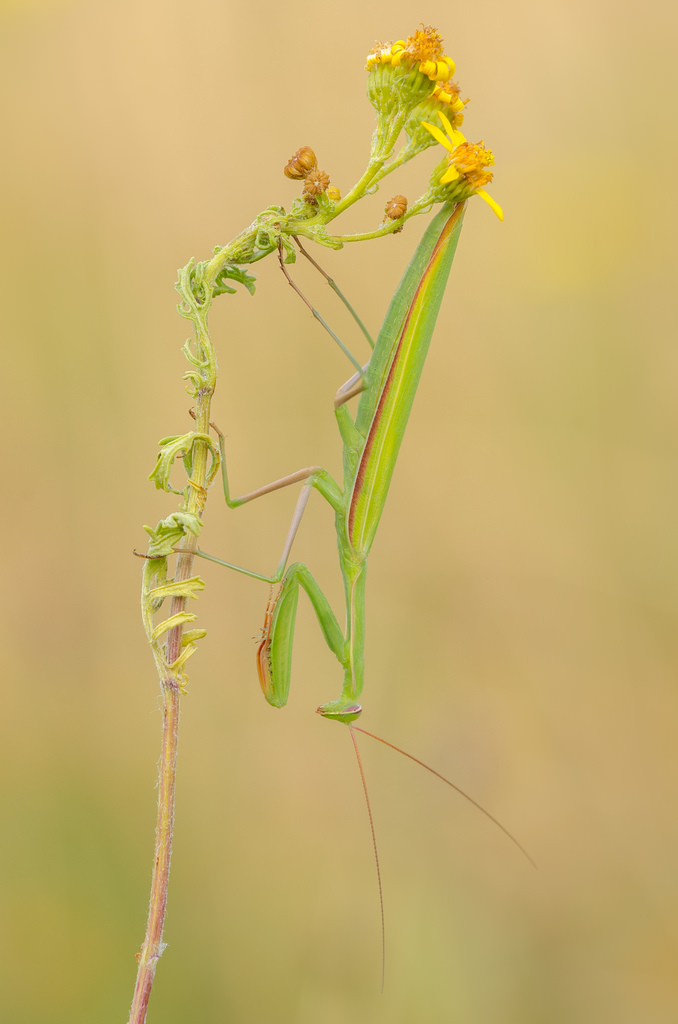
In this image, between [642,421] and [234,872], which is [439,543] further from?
[234,872]

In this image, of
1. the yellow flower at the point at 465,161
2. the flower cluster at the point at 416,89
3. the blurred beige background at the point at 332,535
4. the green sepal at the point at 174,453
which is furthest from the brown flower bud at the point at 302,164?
the blurred beige background at the point at 332,535

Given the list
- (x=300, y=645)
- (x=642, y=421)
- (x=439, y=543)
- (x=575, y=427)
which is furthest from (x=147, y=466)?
(x=642, y=421)

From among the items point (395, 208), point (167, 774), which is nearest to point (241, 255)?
point (395, 208)

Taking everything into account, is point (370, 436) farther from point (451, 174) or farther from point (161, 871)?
point (161, 871)

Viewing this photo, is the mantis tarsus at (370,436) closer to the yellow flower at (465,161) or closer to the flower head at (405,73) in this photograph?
the yellow flower at (465,161)

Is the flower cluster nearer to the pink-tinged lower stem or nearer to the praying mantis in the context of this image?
the praying mantis
